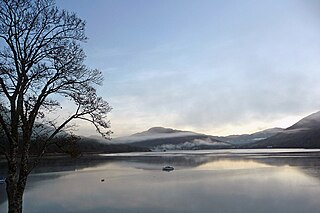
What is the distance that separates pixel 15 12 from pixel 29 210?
15.6 meters

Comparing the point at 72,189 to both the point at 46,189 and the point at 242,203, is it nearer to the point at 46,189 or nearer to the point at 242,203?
the point at 46,189

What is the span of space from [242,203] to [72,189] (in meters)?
16.4

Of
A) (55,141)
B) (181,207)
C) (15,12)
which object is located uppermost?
(15,12)

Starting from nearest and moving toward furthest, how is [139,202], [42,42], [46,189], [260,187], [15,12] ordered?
1. [15,12]
2. [42,42]
3. [139,202]
4. [260,187]
5. [46,189]

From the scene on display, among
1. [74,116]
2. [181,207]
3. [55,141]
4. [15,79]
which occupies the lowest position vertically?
[181,207]

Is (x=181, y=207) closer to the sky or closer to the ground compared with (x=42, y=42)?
closer to the ground

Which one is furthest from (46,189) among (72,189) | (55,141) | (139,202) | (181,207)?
(55,141)

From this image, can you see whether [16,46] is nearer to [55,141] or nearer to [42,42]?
[42,42]

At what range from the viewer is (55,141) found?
9.82 meters

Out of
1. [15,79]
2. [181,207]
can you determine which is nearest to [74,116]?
[15,79]

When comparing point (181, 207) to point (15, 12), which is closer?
point (15, 12)

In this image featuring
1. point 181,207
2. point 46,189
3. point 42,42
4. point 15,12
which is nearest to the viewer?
point 15,12

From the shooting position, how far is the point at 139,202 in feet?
74.7

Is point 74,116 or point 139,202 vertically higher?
point 74,116
